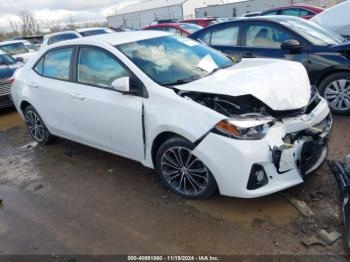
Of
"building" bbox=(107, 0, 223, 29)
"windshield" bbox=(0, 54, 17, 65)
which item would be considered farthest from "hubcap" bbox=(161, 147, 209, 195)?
"building" bbox=(107, 0, 223, 29)

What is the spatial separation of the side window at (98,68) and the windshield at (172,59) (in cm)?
18

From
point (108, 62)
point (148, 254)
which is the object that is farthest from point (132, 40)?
point (148, 254)

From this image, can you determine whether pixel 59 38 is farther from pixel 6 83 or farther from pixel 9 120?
pixel 9 120

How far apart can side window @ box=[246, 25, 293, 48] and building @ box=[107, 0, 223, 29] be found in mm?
49405

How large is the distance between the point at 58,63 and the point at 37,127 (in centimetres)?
130

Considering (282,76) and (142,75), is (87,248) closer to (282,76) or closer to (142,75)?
(142,75)

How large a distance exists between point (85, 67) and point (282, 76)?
7.63 ft

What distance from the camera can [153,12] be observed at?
193ft

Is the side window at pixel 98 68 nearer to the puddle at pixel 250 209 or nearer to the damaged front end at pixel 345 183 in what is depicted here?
the puddle at pixel 250 209

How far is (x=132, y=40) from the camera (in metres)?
4.10

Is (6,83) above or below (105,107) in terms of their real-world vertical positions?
below

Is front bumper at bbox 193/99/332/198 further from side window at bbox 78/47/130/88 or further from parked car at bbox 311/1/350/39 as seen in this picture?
parked car at bbox 311/1/350/39

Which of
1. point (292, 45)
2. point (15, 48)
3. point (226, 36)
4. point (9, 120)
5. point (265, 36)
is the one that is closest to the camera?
point (292, 45)

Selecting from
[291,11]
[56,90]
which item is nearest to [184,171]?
[56,90]
